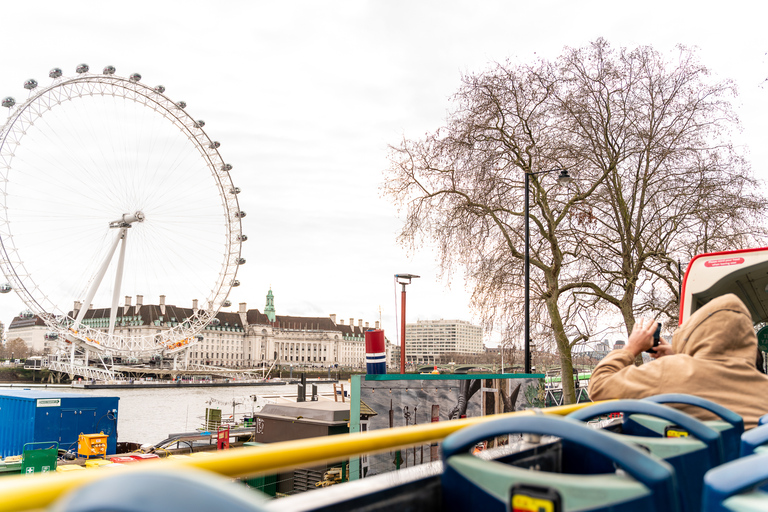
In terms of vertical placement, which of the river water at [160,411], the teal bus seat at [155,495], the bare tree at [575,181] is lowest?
the river water at [160,411]

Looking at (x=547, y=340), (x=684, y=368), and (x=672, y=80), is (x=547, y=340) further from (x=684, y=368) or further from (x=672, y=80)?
(x=684, y=368)

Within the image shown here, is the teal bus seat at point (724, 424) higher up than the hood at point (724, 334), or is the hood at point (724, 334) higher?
the hood at point (724, 334)

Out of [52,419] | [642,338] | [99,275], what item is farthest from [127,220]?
[642,338]

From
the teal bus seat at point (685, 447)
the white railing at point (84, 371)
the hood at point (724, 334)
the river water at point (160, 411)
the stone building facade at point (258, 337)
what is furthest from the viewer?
the stone building facade at point (258, 337)

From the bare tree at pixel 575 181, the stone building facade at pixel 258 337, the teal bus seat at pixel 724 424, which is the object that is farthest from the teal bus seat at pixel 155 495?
the stone building facade at pixel 258 337

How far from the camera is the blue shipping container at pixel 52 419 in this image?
2245cm

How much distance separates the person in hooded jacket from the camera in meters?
3.37

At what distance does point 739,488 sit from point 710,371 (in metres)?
2.21

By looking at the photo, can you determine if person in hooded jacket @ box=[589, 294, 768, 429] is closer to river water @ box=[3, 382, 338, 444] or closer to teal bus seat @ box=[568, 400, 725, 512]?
teal bus seat @ box=[568, 400, 725, 512]

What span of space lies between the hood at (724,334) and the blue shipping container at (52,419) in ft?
77.0

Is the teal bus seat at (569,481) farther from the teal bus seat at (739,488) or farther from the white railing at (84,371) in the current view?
the white railing at (84,371)

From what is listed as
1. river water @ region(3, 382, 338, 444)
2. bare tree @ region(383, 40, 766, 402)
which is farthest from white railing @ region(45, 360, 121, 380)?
bare tree @ region(383, 40, 766, 402)

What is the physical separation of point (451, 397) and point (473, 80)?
12.4 meters

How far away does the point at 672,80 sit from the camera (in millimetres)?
20703
